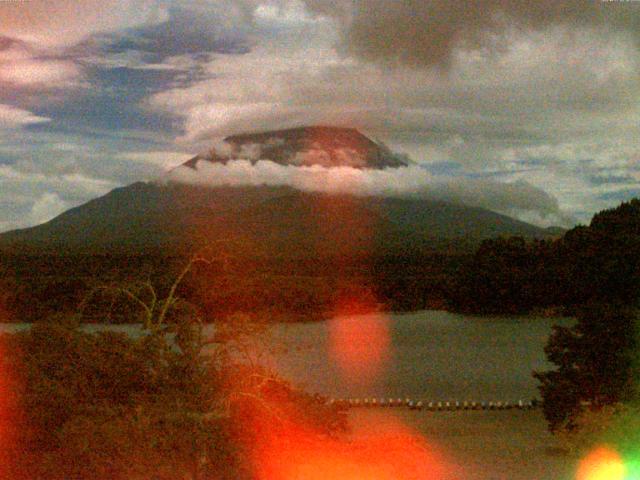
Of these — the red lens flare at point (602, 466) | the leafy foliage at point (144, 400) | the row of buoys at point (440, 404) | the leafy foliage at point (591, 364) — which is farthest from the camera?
the row of buoys at point (440, 404)

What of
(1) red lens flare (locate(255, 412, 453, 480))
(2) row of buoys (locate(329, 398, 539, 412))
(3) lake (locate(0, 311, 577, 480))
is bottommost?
(2) row of buoys (locate(329, 398, 539, 412))

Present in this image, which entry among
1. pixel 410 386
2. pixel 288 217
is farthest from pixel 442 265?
pixel 410 386

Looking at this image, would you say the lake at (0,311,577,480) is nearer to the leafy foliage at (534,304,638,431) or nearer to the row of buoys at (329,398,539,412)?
the row of buoys at (329,398,539,412)

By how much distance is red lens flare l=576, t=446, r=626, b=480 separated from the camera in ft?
Answer: 22.3

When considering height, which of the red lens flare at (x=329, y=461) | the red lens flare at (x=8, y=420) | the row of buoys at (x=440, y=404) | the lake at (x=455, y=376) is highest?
the red lens flare at (x=8, y=420)

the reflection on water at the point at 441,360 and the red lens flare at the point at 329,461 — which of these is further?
the reflection on water at the point at 441,360

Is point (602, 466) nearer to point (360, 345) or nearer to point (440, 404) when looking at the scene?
point (440, 404)

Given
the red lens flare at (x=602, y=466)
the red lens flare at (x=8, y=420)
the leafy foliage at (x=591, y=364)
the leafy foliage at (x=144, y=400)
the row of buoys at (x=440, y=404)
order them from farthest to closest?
1. the row of buoys at (x=440, y=404)
2. the leafy foliage at (x=591, y=364)
3. the red lens flare at (x=602, y=466)
4. the red lens flare at (x=8, y=420)
5. the leafy foliage at (x=144, y=400)

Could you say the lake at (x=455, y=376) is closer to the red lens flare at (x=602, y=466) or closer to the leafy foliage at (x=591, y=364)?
the red lens flare at (x=602, y=466)

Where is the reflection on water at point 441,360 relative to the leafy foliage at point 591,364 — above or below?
below

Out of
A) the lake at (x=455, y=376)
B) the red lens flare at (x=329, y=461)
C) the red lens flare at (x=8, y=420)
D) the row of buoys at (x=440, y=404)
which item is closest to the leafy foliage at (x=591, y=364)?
the lake at (x=455, y=376)

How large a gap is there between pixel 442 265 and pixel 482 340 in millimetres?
10657

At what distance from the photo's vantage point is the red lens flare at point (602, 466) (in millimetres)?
6804

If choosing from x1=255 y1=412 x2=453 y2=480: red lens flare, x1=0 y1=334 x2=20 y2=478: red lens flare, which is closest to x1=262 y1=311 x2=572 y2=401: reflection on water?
x1=255 y1=412 x2=453 y2=480: red lens flare
